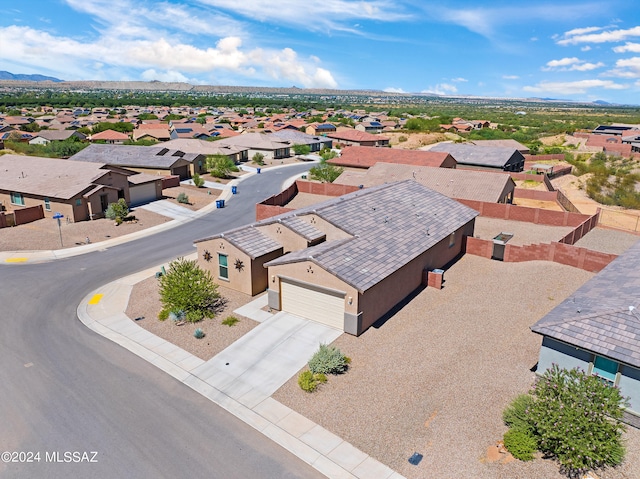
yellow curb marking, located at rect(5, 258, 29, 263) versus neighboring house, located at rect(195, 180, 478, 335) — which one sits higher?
neighboring house, located at rect(195, 180, 478, 335)

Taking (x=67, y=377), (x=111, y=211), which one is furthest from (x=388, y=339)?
(x=111, y=211)

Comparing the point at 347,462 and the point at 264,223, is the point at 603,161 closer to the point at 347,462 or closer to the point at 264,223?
the point at 264,223

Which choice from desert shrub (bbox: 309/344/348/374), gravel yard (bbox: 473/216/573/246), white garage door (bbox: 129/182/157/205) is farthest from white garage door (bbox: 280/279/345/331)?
white garage door (bbox: 129/182/157/205)

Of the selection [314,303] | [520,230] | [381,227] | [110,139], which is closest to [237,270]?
[314,303]

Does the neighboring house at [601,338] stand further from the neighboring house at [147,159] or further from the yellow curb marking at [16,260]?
the neighboring house at [147,159]

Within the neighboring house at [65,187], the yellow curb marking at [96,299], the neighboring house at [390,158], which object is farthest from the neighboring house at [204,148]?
the yellow curb marking at [96,299]

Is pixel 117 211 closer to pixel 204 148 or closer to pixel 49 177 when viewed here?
pixel 49 177

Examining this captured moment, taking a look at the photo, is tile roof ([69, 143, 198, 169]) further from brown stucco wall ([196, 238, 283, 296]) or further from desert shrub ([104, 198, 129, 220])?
brown stucco wall ([196, 238, 283, 296])

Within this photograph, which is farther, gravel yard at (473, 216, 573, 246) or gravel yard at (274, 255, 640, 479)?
gravel yard at (473, 216, 573, 246)
